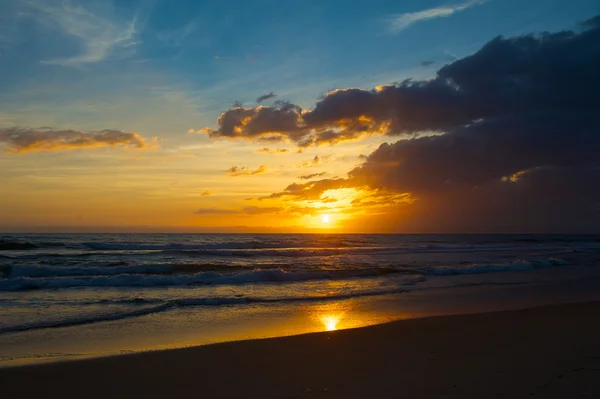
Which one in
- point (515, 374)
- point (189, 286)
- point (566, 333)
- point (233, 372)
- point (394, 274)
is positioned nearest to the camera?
point (515, 374)

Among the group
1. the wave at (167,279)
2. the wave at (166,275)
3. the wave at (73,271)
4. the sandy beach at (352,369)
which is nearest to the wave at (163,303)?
the sandy beach at (352,369)

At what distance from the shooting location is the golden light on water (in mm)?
8966

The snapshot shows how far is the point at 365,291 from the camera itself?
15148mm

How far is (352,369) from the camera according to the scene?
5.87 m

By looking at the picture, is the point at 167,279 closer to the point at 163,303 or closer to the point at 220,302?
the point at 163,303

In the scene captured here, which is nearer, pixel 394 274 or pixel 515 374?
pixel 515 374

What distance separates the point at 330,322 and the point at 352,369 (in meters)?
3.77

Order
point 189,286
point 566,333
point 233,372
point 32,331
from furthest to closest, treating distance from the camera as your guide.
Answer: point 189,286
point 32,331
point 566,333
point 233,372

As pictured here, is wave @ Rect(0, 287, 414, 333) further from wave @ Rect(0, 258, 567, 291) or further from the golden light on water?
wave @ Rect(0, 258, 567, 291)

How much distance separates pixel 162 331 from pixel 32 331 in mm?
2580

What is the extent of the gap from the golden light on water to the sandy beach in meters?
0.89

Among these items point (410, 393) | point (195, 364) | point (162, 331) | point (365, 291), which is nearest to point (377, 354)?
point (410, 393)

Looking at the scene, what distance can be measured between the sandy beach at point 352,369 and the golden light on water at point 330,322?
886mm

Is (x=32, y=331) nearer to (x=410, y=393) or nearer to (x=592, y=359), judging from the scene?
(x=410, y=393)
